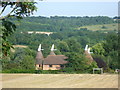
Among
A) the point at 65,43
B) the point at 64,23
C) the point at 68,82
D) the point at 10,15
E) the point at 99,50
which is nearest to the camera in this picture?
the point at 10,15

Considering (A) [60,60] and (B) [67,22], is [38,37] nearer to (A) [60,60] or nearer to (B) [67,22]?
(A) [60,60]

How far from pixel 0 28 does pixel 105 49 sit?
65200 millimetres

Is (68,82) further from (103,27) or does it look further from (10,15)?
(103,27)

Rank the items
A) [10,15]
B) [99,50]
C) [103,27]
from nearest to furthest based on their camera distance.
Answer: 1. [10,15]
2. [99,50]
3. [103,27]

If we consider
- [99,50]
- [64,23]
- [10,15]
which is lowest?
[99,50]

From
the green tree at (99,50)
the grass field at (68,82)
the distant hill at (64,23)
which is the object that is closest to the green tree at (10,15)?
the grass field at (68,82)

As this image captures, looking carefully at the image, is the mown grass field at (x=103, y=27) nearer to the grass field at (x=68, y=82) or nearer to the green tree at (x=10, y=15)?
the grass field at (x=68, y=82)

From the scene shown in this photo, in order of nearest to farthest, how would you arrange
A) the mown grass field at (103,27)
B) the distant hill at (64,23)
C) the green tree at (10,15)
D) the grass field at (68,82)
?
the green tree at (10,15) < the grass field at (68,82) < the distant hill at (64,23) < the mown grass field at (103,27)

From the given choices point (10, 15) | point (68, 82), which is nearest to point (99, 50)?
point (68, 82)

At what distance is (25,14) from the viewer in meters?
6.57

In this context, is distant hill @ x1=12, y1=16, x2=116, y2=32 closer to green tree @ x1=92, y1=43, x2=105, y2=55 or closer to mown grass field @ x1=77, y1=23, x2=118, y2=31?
mown grass field @ x1=77, y1=23, x2=118, y2=31

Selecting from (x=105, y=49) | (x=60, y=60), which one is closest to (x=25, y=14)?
(x=60, y=60)

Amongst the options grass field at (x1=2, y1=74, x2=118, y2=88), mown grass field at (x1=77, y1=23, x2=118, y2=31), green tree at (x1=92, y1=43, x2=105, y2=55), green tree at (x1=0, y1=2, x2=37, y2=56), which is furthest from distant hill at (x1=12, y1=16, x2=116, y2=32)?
green tree at (x1=0, y1=2, x2=37, y2=56)

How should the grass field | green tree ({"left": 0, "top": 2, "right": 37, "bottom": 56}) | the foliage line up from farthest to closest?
the foliage, the grass field, green tree ({"left": 0, "top": 2, "right": 37, "bottom": 56})
